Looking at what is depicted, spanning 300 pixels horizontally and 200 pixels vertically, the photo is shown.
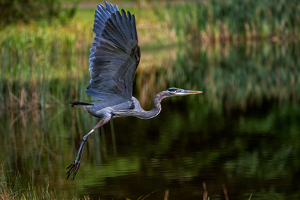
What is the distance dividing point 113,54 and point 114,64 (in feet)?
0.35

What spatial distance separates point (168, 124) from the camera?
10.7 m

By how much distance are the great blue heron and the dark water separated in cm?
112

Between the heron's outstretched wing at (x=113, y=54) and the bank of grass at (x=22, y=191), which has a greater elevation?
the heron's outstretched wing at (x=113, y=54)

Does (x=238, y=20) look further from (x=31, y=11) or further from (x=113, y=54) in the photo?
(x=113, y=54)

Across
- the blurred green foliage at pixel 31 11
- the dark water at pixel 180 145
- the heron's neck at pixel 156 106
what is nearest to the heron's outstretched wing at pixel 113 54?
the heron's neck at pixel 156 106

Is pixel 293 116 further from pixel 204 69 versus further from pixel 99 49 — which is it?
pixel 204 69

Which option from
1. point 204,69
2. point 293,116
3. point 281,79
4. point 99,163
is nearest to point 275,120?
point 293,116

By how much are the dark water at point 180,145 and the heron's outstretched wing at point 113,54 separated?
135cm

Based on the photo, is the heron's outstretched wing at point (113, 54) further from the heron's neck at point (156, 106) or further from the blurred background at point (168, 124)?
the blurred background at point (168, 124)

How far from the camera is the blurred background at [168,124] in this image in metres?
6.73

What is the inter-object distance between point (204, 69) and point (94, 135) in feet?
32.1

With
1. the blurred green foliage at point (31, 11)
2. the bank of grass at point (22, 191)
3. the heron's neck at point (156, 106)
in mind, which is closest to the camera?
the bank of grass at point (22, 191)

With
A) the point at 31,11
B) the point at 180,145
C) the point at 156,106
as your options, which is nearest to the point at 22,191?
the point at 156,106

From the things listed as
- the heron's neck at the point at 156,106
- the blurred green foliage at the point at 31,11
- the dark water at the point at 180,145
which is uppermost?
the blurred green foliage at the point at 31,11
